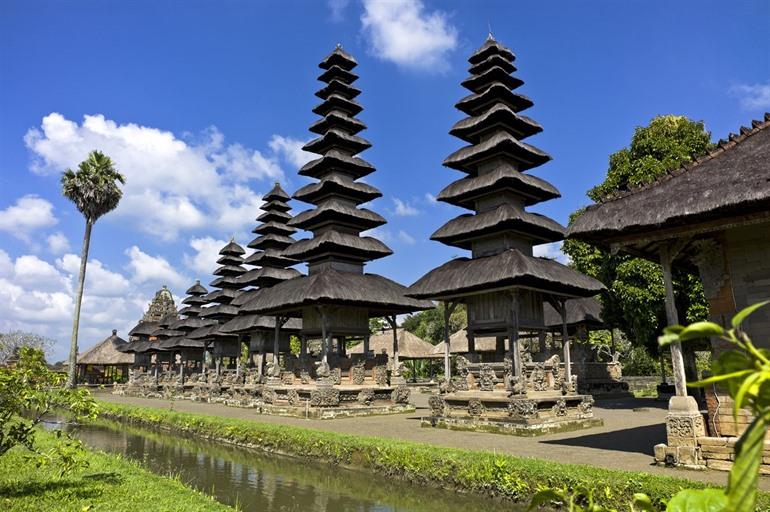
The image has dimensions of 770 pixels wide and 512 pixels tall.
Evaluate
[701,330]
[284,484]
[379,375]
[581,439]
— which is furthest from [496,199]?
[701,330]

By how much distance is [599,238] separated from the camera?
10.7 meters

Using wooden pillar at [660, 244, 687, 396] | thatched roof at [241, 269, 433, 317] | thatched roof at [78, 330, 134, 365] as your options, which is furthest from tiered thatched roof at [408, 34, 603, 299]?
thatched roof at [78, 330, 134, 365]

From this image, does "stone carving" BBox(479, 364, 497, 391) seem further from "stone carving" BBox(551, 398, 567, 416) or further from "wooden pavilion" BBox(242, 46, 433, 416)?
"wooden pavilion" BBox(242, 46, 433, 416)

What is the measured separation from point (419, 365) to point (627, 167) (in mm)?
32949

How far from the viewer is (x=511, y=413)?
15555mm

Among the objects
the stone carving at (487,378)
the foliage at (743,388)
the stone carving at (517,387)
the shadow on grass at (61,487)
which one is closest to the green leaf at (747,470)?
the foliage at (743,388)

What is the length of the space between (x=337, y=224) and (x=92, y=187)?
1081 inches

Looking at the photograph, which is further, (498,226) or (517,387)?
(498,226)

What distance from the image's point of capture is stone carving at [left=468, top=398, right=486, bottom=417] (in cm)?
1636

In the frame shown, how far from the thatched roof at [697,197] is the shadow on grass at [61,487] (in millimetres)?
9619

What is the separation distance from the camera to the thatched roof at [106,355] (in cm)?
5759

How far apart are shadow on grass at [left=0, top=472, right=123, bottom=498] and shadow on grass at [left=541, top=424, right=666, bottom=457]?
9862 millimetres

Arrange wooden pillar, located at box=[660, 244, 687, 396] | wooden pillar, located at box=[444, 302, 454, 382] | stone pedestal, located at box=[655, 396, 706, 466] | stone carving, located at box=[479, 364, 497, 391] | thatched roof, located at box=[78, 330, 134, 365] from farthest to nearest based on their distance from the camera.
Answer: thatched roof, located at box=[78, 330, 134, 365]
wooden pillar, located at box=[444, 302, 454, 382]
stone carving, located at box=[479, 364, 497, 391]
wooden pillar, located at box=[660, 244, 687, 396]
stone pedestal, located at box=[655, 396, 706, 466]

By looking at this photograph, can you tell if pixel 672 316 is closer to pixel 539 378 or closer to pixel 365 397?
pixel 539 378
